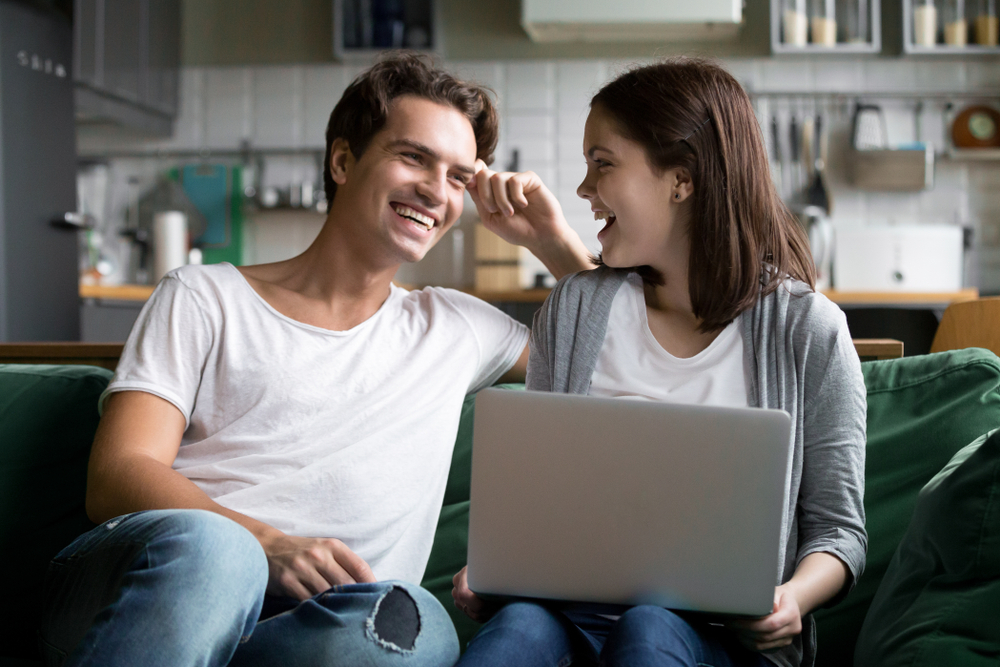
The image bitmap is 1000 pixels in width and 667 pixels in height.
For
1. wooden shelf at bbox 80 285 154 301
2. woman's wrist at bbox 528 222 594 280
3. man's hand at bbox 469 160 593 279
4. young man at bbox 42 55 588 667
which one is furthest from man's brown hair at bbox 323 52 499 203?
wooden shelf at bbox 80 285 154 301

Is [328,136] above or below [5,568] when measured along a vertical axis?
above

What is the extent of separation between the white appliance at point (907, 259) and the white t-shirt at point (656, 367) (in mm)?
2724

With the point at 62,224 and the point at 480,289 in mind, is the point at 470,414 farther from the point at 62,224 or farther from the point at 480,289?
the point at 62,224

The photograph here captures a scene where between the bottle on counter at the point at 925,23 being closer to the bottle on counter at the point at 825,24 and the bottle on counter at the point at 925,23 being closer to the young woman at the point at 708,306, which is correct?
the bottle on counter at the point at 825,24

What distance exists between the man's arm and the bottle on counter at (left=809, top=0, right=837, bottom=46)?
3.37m

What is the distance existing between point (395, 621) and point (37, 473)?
0.75 metres

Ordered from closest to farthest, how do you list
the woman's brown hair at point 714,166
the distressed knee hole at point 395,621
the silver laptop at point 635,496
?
1. the silver laptop at point 635,496
2. the distressed knee hole at point 395,621
3. the woman's brown hair at point 714,166

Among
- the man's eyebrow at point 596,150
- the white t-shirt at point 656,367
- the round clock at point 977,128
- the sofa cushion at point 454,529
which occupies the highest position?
the round clock at point 977,128

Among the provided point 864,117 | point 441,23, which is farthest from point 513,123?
point 864,117

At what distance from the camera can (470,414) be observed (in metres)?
1.45

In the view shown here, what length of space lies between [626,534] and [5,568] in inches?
39.7

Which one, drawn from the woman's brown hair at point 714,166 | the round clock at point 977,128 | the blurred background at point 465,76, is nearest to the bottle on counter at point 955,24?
the blurred background at point 465,76

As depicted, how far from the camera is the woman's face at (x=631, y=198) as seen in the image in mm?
1188

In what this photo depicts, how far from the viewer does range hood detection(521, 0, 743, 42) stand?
11.9 feet
